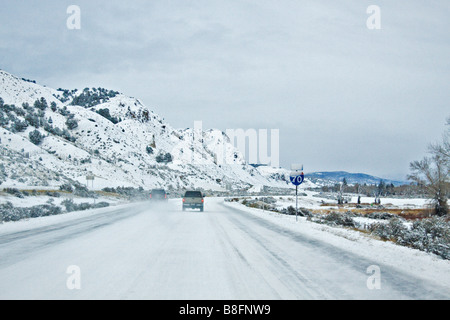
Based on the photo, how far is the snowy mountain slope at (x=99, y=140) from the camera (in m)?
71.8

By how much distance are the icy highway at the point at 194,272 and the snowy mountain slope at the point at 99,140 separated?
39467 millimetres

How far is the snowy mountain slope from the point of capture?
71.8 meters

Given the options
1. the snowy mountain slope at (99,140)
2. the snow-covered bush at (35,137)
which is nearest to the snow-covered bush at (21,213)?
the snowy mountain slope at (99,140)

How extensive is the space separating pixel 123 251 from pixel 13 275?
335 cm

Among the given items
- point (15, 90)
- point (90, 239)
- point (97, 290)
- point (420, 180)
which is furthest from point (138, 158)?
point (97, 290)

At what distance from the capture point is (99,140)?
101 metres

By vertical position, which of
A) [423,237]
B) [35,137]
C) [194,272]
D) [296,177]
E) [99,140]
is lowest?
[423,237]

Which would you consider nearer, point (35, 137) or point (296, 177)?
point (296, 177)

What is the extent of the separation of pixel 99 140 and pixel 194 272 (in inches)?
3898

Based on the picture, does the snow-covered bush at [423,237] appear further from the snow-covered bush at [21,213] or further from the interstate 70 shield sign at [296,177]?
the snow-covered bush at [21,213]

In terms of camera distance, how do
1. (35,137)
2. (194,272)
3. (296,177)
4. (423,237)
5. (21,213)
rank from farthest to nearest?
(35,137), (296,177), (21,213), (423,237), (194,272)

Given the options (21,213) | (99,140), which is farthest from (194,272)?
(99,140)

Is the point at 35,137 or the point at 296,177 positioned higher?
the point at 35,137

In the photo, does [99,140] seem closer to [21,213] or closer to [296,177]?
[21,213]
